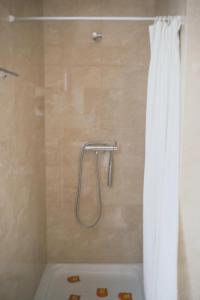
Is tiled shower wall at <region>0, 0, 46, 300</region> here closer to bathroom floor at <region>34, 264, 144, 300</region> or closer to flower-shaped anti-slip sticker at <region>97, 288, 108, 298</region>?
bathroom floor at <region>34, 264, 144, 300</region>

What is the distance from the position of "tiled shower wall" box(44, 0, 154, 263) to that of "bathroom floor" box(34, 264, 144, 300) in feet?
0.27

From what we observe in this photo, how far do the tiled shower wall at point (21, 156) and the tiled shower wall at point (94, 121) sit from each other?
14 cm

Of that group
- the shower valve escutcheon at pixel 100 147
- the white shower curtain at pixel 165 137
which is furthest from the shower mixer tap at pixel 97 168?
the white shower curtain at pixel 165 137

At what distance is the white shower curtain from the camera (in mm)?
1281

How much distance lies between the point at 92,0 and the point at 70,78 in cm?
67

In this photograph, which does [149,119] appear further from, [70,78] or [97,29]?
[97,29]

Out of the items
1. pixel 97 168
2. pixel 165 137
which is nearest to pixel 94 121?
pixel 97 168

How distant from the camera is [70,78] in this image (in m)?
2.02

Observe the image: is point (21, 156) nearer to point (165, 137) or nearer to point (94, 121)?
point (94, 121)

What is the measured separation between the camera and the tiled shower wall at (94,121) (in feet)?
6.51

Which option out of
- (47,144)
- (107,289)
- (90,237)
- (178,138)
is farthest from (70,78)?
(107,289)

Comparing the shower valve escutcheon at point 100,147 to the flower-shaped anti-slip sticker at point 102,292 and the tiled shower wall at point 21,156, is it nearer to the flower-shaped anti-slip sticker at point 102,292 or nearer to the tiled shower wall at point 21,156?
the tiled shower wall at point 21,156

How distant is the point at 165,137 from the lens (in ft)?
4.29

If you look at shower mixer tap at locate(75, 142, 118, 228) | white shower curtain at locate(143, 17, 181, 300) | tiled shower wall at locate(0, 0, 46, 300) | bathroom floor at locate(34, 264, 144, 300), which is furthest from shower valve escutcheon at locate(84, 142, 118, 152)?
bathroom floor at locate(34, 264, 144, 300)
